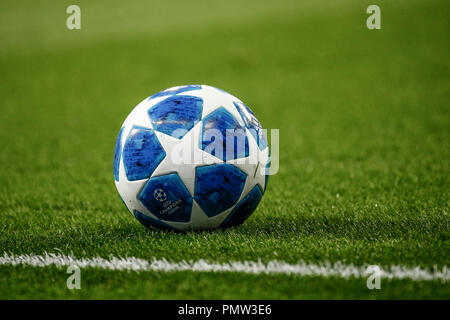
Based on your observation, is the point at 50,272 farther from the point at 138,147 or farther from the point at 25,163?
the point at 25,163

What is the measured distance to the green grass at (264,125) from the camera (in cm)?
396

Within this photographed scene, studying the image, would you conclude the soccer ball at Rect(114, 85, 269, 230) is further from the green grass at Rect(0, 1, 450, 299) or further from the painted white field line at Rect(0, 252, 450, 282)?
the painted white field line at Rect(0, 252, 450, 282)

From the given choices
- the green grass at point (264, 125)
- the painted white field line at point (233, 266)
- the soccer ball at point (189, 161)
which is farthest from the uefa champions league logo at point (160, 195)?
the painted white field line at point (233, 266)

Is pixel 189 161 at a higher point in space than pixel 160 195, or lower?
higher

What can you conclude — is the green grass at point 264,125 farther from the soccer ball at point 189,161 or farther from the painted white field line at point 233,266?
the soccer ball at point 189,161

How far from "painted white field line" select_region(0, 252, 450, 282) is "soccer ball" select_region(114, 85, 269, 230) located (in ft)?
1.91

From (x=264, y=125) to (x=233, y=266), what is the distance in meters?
8.06

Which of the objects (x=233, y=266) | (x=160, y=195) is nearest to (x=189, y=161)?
(x=160, y=195)

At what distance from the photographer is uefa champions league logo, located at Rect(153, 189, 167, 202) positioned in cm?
438

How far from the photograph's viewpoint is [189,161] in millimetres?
4348

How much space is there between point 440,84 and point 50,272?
12.5m

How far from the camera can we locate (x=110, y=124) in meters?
12.4

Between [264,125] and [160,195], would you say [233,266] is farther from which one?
[264,125]
